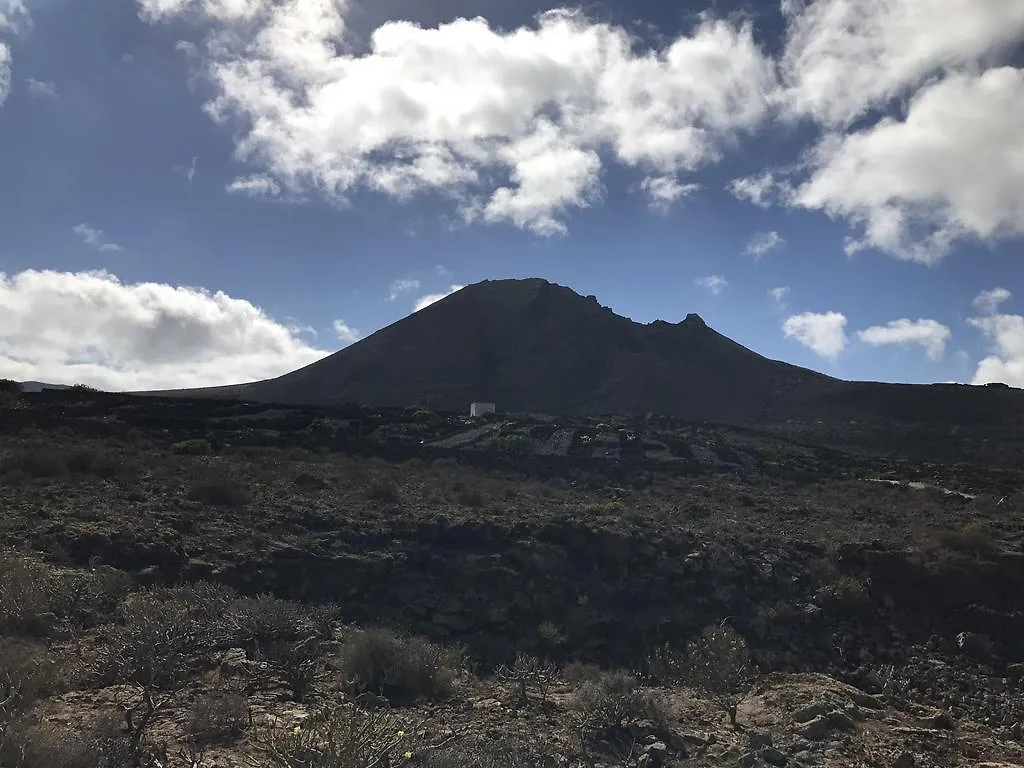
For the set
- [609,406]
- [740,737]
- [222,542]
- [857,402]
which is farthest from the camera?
[609,406]

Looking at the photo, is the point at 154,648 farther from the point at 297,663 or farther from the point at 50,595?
the point at 50,595

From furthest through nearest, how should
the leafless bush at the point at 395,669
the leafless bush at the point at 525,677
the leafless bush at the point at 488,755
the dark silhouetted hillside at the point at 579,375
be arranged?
the dark silhouetted hillside at the point at 579,375 → the leafless bush at the point at 525,677 → the leafless bush at the point at 395,669 → the leafless bush at the point at 488,755

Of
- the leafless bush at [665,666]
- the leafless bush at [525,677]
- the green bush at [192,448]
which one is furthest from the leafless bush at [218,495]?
the leafless bush at [665,666]

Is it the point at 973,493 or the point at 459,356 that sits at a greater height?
the point at 459,356

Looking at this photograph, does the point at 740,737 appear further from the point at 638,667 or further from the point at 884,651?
the point at 884,651

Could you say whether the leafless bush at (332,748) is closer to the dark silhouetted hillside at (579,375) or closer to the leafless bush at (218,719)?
the leafless bush at (218,719)

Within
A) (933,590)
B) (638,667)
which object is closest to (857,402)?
(933,590)
